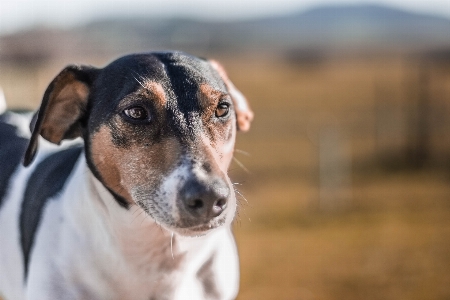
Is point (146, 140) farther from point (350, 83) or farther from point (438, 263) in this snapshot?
point (350, 83)

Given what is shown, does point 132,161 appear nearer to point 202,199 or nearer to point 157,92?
point 157,92

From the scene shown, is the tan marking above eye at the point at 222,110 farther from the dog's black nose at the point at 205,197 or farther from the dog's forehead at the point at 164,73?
the dog's black nose at the point at 205,197

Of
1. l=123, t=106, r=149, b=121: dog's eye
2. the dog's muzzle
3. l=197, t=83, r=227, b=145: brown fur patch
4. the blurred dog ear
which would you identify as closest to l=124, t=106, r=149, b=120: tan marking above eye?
l=123, t=106, r=149, b=121: dog's eye

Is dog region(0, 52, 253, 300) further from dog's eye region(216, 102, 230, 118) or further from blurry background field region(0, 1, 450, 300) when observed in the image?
blurry background field region(0, 1, 450, 300)

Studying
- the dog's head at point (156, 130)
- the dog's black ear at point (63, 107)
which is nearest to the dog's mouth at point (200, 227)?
the dog's head at point (156, 130)

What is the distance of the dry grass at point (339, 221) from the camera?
22.3ft

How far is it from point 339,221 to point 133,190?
6962 mm

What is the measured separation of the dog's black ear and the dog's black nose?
31.3 inches

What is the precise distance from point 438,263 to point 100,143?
5.58 meters

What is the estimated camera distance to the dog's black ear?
2.88 m

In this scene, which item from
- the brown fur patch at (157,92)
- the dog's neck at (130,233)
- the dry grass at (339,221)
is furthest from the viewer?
the dry grass at (339,221)

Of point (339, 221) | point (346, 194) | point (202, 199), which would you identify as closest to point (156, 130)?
point (202, 199)

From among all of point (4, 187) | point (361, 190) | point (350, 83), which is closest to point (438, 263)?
point (361, 190)

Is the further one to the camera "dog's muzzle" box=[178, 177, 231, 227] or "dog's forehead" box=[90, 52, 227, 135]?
"dog's forehead" box=[90, 52, 227, 135]
